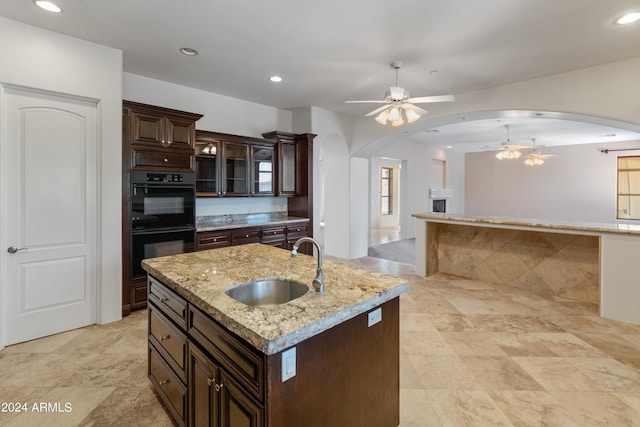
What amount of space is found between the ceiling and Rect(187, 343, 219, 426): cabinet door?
102 inches

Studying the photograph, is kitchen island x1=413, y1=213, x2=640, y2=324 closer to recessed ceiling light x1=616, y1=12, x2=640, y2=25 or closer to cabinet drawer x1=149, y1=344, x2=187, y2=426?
recessed ceiling light x1=616, y1=12, x2=640, y2=25

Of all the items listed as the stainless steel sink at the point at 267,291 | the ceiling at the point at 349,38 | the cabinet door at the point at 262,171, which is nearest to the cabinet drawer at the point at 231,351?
the stainless steel sink at the point at 267,291

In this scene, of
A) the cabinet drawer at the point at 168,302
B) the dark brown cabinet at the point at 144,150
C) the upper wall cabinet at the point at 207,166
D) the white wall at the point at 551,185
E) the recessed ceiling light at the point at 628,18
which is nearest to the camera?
the cabinet drawer at the point at 168,302

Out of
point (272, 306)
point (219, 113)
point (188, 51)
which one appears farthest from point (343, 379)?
point (219, 113)

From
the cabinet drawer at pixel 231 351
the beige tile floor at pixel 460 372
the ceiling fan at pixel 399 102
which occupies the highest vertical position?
the ceiling fan at pixel 399 102

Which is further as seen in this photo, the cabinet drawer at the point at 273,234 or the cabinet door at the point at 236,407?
the cabinet drawer at the point at 273,234

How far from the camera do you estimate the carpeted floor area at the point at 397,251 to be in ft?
20.7

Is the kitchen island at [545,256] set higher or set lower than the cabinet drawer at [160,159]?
lower

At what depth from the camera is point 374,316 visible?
1524 mm

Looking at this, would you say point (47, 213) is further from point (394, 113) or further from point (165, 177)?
point (394, 113)

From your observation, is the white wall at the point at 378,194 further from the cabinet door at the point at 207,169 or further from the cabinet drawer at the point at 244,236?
the cabinet door at the point at 207,169

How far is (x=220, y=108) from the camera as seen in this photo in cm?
473

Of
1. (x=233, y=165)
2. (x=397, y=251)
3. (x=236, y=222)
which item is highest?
(x=233, y=165)

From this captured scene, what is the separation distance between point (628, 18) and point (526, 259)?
9.33ft
